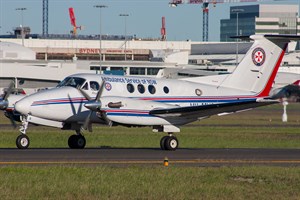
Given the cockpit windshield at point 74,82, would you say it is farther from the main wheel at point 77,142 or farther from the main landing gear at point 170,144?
the main landing gear at point 170,144

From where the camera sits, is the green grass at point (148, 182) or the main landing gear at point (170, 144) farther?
the main landing gear at point (170, 144)

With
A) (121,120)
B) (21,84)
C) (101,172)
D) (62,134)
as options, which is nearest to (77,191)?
(101,172)

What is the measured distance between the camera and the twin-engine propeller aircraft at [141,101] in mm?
34344

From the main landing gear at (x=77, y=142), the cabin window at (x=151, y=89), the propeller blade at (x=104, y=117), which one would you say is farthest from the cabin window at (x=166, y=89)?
the main landing gear at (x=77, y=142)

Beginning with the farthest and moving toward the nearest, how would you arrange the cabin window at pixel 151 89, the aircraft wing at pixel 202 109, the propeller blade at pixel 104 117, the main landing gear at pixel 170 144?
the cabin window at pixel 151 89
the main landing gear at pixel 170 144
the aircraft wing at pixel 202 109
the propeller blade at pixel 104 117

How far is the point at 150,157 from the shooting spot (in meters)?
31.6

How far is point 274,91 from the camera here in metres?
108

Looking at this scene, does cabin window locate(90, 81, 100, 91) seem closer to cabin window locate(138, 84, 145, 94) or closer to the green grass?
cabin window locate(138, 84, 145, 94)

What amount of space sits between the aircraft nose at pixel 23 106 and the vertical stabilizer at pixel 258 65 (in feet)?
31.4

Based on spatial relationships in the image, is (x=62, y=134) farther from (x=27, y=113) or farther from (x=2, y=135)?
(x=27, y=113)

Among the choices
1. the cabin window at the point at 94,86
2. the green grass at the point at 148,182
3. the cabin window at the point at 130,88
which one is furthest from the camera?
the cabin window at the point at 130,88

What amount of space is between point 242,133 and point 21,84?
227 ft

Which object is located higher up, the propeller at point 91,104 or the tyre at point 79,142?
the propeller at point 91,104

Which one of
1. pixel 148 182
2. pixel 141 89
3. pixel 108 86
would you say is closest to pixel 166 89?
pixel 141 89
